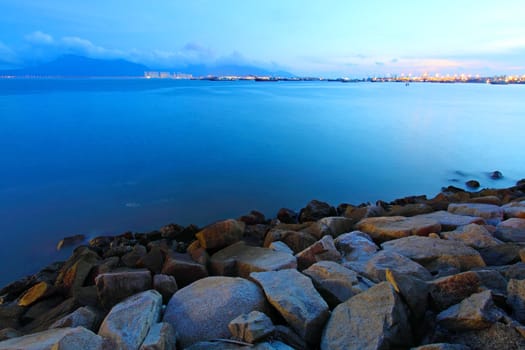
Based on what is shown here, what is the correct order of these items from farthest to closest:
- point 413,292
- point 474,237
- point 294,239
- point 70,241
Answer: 1. point 70,241
2. point 294,239
3. point 474,237
4. point 413,292

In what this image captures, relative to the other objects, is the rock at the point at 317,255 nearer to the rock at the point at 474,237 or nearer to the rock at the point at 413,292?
the rock at the point at 413,292

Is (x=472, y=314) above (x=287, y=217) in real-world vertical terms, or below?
above

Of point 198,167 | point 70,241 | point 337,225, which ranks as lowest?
point 198,167

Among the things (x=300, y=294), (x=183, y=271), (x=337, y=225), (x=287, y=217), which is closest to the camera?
(x=300, y=294)

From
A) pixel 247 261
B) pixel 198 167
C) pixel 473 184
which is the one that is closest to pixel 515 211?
pixel 247 261

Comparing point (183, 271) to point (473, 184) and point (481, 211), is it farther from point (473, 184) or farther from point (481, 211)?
point (473, 184)

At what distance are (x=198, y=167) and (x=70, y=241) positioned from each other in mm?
6411

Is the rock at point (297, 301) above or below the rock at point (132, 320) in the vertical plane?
above

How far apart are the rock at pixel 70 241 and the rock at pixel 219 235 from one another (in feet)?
11.5

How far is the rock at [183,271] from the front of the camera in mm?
3902

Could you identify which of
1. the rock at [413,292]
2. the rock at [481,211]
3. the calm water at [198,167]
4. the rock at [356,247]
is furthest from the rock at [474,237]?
the calm water at [198,167]

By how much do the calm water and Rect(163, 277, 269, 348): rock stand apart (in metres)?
4.33

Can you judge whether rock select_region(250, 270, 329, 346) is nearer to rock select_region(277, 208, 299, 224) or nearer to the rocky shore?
the rocky shore

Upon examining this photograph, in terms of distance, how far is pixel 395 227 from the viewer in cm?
502
